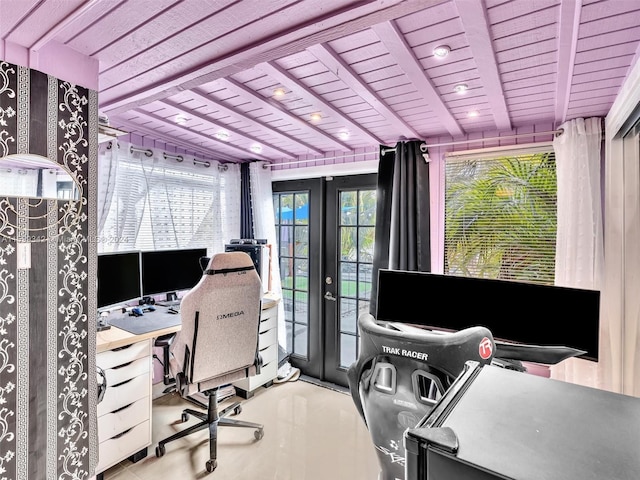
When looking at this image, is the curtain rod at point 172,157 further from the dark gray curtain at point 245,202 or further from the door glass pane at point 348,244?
the door glass pane at point 348,244

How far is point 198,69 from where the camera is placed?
153cm

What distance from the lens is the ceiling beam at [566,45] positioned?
3.64 feet

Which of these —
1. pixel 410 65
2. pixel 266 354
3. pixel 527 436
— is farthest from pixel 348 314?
pixel 527 436

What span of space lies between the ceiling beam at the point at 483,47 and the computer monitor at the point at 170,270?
246 cm

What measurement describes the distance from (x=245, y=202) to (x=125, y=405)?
2.07 m

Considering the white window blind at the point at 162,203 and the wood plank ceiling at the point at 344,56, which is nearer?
the wood plank ceiling at the point at 344,56

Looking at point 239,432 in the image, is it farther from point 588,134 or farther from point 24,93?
point 588,134

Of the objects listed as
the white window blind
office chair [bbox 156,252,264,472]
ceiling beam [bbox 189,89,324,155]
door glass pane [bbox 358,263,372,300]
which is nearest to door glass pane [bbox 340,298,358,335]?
door glass pane [bbox 358,263,372,300]

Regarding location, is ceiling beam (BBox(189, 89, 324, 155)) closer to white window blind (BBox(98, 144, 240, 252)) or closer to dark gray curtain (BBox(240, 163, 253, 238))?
dark gray curtain (BBox(240, 163, 253, 238))

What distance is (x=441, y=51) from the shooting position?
54.8 inches

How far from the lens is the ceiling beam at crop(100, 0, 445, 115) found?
1.08 metres

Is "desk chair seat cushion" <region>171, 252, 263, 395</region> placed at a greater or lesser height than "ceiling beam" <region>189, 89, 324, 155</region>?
lesser

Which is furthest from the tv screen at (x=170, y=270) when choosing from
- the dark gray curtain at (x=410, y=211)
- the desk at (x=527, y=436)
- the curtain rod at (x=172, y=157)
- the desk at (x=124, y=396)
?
the desk at (x=527, y=436)

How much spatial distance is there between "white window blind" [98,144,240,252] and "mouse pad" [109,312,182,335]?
0.58 meters
